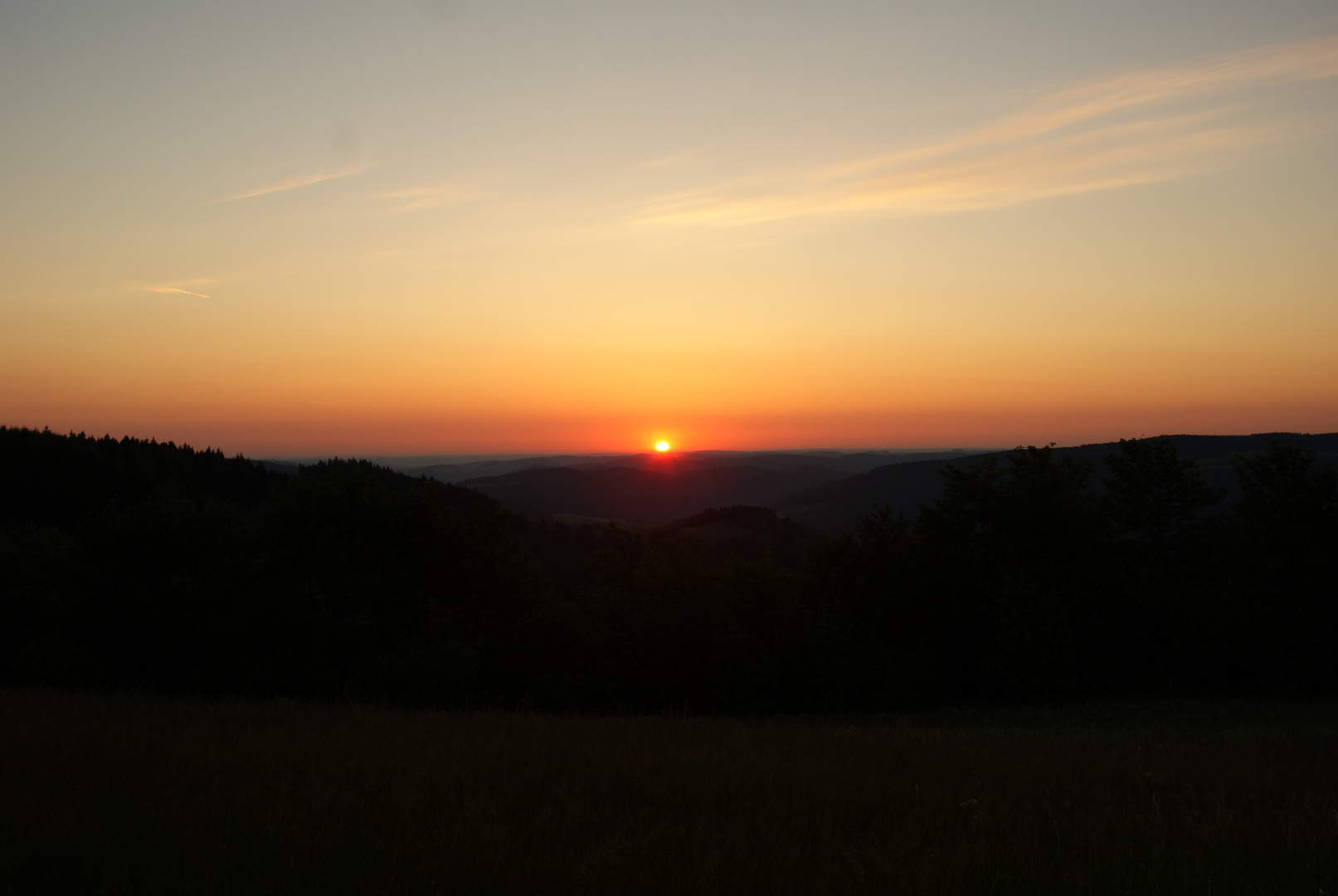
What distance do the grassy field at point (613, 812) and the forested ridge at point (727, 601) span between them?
51.7ft

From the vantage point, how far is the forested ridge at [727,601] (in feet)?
83.1

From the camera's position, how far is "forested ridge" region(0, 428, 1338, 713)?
998 inches

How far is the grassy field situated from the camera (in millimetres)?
4270

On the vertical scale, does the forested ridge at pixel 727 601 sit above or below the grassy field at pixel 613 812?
below

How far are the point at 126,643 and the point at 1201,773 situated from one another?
29896 millimetres

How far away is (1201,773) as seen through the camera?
7508mm

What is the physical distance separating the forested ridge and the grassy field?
15.8 meters

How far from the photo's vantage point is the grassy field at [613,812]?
4.27 metres

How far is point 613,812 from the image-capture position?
229 inches

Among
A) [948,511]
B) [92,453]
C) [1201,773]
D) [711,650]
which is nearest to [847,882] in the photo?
[1201,773]

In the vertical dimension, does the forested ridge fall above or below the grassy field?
below

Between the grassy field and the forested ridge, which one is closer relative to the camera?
the grassy field

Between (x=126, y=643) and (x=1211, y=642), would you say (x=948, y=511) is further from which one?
(x=126, y=643)

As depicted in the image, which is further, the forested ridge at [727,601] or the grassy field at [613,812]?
the forested ridge at [727,601]
